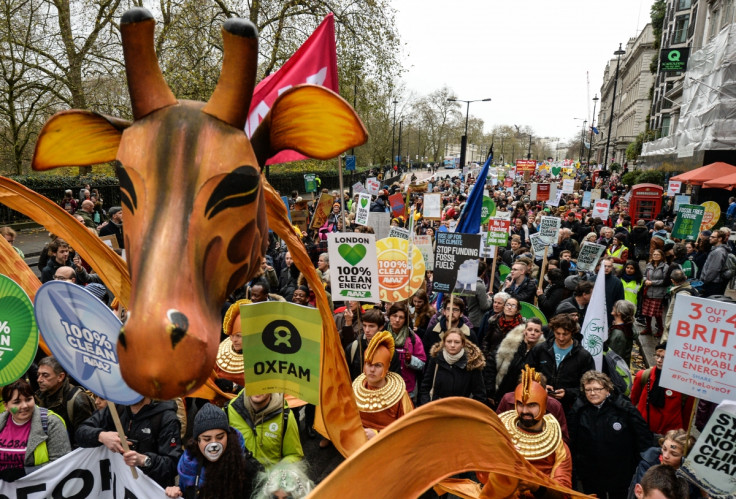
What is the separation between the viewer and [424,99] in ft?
266

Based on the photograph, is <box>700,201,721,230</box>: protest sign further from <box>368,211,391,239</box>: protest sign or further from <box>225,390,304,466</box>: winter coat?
<box>225,390,304,466</box>: winter coat

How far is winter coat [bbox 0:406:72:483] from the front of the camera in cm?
334

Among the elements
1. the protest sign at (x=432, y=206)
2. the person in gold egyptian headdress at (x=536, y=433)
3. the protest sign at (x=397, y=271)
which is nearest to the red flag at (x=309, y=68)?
the person in gold egyptian headdress at (x=536, y=433)

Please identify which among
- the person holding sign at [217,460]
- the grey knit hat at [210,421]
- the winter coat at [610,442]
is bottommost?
the winter coat at [610,442]

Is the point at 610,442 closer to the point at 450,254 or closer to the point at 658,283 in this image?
the point at 450,254

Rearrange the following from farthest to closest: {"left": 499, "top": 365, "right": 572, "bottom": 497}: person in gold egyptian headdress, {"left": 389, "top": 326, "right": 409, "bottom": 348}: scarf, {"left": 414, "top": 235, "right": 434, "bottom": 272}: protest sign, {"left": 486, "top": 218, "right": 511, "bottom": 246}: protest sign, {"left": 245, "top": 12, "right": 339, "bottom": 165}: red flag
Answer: {"left": 486, "top": 218, "right": 511, "bottom": 246}: protest sign < {"left": 414, "top": 235, "right": 434, "bottom": 272}: protest sign < {"left": 389, "top": 326, "right": 409, "bottom": 348}: scarf < {"left": 499, "top": 365, "right": 572, "bottom": 497}: person in gold egyptian headdress < {"left": 245, "top": 12, "right": 339, "bottom": 165}: red flag

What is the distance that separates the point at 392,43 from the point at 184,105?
19.7 metres

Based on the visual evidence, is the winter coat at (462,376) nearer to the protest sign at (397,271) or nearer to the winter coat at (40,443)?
the protest sign at (397,271)

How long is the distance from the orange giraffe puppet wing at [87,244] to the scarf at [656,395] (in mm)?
4759

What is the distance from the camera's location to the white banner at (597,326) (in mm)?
5293

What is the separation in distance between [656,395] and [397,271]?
3.30 meters

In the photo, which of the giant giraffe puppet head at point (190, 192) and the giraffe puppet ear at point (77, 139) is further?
the giraffe puppet ear at point (77, 139)

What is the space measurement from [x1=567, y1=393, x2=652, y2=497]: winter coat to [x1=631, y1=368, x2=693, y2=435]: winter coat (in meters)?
0.68

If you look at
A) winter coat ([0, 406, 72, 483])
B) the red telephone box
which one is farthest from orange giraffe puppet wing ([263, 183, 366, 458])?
the red telephone box
